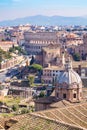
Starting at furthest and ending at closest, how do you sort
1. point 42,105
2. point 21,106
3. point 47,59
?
point 47,59 → point 21,106 → point 42,105

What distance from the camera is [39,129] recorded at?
33.6 ft

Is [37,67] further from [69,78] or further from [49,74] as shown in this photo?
[69,78]

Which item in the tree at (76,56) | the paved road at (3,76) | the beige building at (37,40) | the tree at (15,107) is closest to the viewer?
the tree at (15,107)

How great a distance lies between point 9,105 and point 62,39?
50422 millimetres

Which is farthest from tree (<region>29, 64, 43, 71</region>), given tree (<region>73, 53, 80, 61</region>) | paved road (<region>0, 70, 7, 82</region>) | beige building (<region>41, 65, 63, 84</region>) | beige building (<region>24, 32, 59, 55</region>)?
beige building (<region>24, 32, 59, 55</region>)

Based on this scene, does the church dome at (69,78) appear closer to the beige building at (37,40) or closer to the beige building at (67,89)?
the beige building at (67,89)

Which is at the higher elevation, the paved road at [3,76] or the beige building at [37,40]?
the beige building at [37,40]

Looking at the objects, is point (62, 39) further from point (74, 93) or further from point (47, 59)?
point (74, 93)

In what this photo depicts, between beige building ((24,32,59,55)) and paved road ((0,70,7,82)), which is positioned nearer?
paved road ((0,70,7,82))

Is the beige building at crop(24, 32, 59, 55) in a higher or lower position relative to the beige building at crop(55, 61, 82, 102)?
lower

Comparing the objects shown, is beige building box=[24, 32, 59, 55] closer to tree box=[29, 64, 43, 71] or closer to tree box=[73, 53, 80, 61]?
tree box=[73, 53, 80, 61]

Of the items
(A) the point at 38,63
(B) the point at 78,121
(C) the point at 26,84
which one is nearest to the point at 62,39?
(A) the point at 38,63

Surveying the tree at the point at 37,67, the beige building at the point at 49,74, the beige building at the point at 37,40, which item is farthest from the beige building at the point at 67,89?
the beige building at the point at 37,40

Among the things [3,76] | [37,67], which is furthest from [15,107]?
[3,76]
